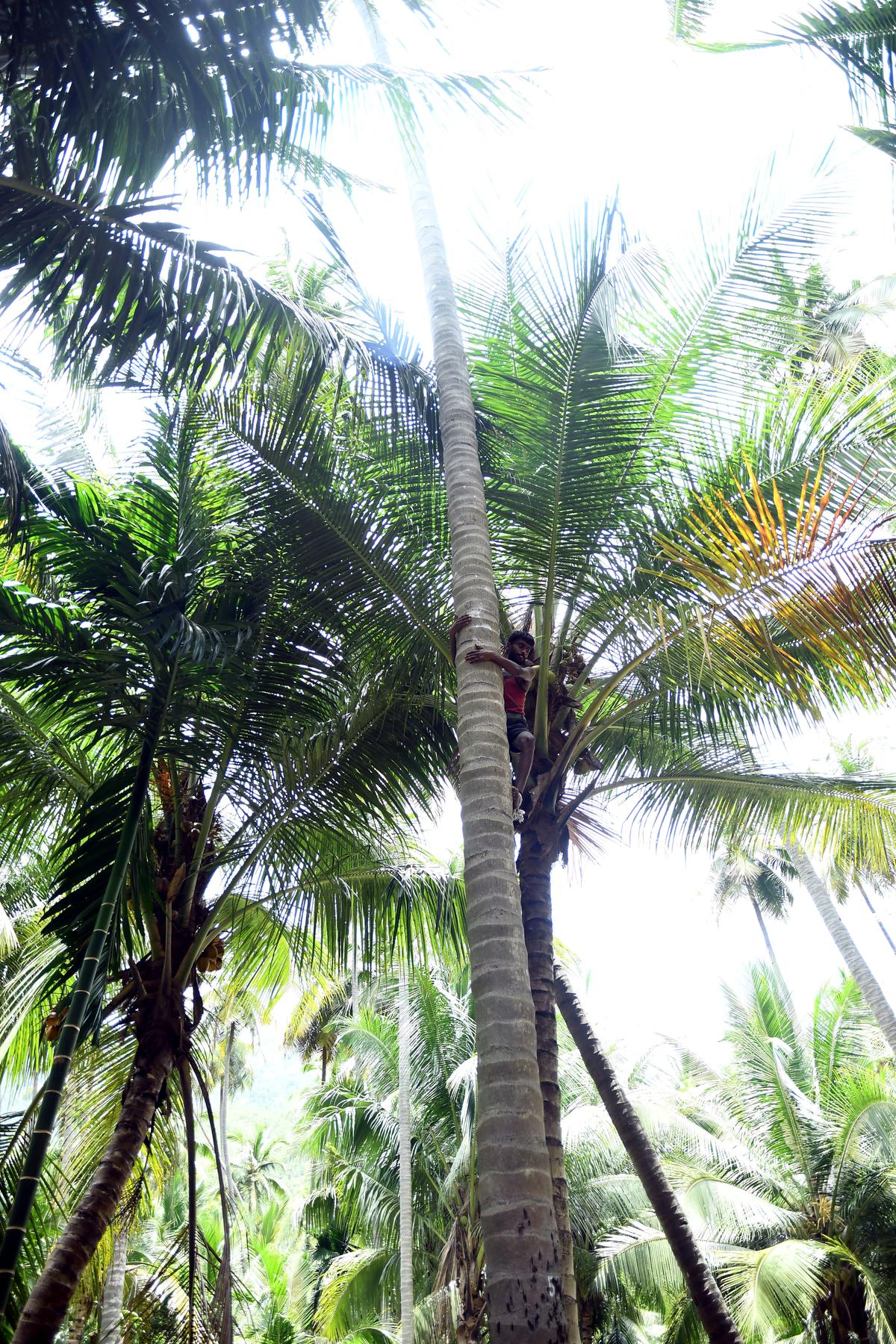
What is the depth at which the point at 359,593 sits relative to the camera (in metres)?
6.69

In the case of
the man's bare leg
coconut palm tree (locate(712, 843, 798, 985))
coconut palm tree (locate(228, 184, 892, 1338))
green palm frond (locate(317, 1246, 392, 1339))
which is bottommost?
green palm frond (locate(317, 1246, 392, 1339))

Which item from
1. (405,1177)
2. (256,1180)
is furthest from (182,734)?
(256,1180)

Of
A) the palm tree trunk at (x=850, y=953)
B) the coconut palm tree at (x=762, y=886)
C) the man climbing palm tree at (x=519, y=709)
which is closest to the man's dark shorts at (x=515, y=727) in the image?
the man climbing palm tree at (x=519, y=709)

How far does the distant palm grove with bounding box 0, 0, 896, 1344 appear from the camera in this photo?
462 cm

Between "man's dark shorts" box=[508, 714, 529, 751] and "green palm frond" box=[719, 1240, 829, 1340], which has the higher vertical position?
"man's dark shorts" box=[508, 714, 529, 751]

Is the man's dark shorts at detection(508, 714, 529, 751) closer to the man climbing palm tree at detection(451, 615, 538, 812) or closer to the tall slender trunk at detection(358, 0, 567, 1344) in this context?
the man climbing palm tree at detection(451, 615, 538, 812)

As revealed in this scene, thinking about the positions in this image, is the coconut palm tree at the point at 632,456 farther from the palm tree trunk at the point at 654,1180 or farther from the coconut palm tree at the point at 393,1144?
the coconut palm tree at the point at 393,1144

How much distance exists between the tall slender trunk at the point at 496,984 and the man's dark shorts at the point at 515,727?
1.79 meters

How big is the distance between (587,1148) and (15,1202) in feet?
51.2

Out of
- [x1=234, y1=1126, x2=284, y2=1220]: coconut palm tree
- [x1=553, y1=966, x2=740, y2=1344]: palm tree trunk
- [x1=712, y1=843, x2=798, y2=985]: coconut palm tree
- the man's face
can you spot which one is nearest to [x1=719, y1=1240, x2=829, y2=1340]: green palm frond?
[x1=553, y1=966, x2=740, y2=1344]: palm tree trunk

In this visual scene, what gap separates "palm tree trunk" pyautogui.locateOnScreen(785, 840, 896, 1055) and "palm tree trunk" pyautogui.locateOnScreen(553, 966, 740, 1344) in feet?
27.0

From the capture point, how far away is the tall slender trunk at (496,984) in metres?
2.87

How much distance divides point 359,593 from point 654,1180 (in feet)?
15.4

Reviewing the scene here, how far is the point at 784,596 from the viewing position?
458 centimetres
